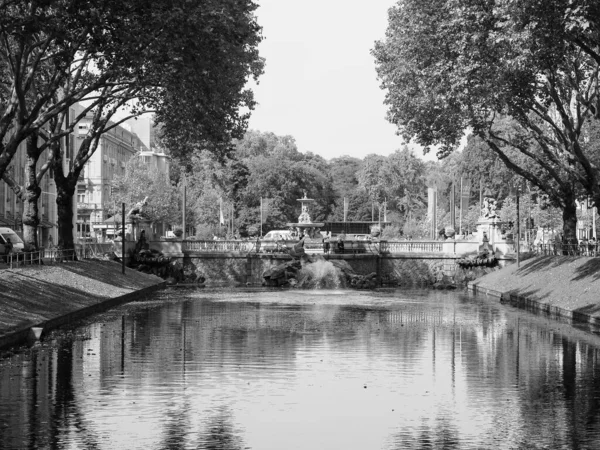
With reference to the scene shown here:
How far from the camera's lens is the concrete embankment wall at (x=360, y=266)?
74.8 meters

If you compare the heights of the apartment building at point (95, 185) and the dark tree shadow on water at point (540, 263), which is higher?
the apartment building at point (95, 185)

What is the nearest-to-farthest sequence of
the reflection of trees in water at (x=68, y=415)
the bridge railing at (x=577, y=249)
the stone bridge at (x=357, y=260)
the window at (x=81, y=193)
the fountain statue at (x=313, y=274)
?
the reflection of trees in water at (x=68, y=415) < the bridge railing at (x=577, y=249) < the fountain statue at (x=313, y=274) < the stone bridge at (x=357, y=260) < the window at (x=81, y=193)

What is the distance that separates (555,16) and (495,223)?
137ft

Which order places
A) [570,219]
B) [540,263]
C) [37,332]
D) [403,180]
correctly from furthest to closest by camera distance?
1. [403,180]
2. [540,263]
3. [570,219]
4. [37,332]

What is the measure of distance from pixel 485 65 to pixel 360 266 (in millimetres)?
38995

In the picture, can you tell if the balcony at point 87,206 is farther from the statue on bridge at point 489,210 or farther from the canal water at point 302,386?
the canal water at point 302,386

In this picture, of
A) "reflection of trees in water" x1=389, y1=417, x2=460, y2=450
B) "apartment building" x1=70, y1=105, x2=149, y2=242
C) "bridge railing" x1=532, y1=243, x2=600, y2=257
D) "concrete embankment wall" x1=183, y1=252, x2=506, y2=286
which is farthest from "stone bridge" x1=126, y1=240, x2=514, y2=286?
"reflection of trees in water" x1=389, y1=417, x2=460, y2=450

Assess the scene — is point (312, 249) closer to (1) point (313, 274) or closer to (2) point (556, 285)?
(1) point (313, 274)

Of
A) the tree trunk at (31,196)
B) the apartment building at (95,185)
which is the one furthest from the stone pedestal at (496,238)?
the apartment building at (95,185)

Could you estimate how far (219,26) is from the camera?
35.4 metres

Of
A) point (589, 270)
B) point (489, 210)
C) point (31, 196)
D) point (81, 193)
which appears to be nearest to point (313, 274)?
point (489, 210)

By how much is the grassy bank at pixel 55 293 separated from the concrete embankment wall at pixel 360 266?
1956cm

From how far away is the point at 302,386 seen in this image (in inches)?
754

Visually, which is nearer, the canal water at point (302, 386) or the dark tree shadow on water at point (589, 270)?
the canal water at point (302, 386)
